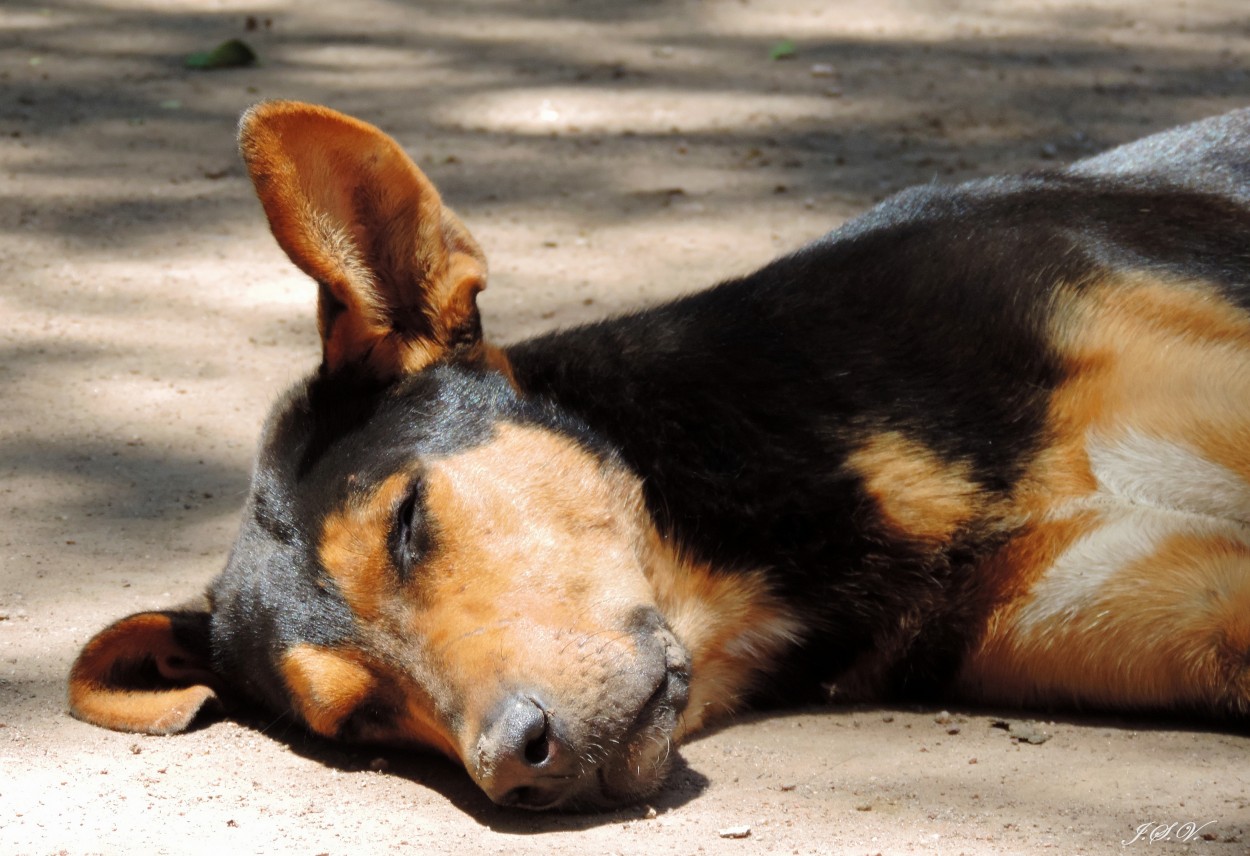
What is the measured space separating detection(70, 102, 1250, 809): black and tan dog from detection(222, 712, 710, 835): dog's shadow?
0.24ft

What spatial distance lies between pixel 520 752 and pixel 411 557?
0.52 meters

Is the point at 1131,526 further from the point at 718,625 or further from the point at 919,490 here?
the point at 718,625

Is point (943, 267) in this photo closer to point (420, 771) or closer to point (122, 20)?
point (420, 771)

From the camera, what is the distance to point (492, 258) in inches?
253

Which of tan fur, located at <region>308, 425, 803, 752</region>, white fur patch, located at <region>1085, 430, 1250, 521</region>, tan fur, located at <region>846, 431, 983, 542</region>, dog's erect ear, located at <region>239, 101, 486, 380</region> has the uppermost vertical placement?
dog's erect ear, located at <region>239, 101, 486, 380</region>

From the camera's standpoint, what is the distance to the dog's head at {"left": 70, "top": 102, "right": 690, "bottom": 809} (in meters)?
3.05

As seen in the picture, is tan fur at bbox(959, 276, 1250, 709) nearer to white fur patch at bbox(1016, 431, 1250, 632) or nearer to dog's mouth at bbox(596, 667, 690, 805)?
white fur patch at bbox(1016, 431, 1250, 632)

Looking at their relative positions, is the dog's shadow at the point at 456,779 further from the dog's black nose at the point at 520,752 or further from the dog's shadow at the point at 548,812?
the dog's black nose at the point at 520,752

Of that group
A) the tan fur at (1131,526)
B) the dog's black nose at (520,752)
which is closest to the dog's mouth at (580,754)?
the dog's black nose at (520,752)

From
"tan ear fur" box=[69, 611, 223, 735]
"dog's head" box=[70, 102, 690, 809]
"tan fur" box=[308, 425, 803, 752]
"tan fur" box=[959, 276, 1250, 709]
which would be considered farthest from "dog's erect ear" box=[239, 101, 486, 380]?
"tan fur" box=[959, 276, 1250, 709]

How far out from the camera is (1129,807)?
9.75 ft

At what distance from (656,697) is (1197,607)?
3.99 feet

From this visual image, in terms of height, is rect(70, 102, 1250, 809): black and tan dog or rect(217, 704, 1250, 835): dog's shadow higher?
rect(70, 102, 1250, 809): black and tan dog

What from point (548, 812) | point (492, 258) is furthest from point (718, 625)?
point (492, 258)
